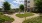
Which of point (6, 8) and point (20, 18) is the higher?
point (6, 8)

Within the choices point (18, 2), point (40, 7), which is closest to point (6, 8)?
point (18, 2)

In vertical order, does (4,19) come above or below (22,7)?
below

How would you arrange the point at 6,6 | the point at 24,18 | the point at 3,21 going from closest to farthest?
the point at 3,21, the point at 24,18, the point at 6,6

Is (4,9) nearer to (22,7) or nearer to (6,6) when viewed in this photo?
(6,6)

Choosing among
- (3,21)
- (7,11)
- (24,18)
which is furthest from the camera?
(7,11)

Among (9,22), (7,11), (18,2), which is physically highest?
(18,2)

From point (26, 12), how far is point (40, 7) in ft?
1.48

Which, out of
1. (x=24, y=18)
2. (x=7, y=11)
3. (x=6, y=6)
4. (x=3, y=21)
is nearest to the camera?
(x=3, y=21)

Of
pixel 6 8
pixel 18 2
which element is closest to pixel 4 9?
pixel 6 8

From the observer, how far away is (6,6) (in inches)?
126

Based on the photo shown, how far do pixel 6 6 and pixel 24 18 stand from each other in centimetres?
69

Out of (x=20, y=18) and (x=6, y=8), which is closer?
(x=20, y=18)

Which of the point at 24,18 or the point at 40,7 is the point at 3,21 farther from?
the point at 40,7

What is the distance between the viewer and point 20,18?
9.23 feet
